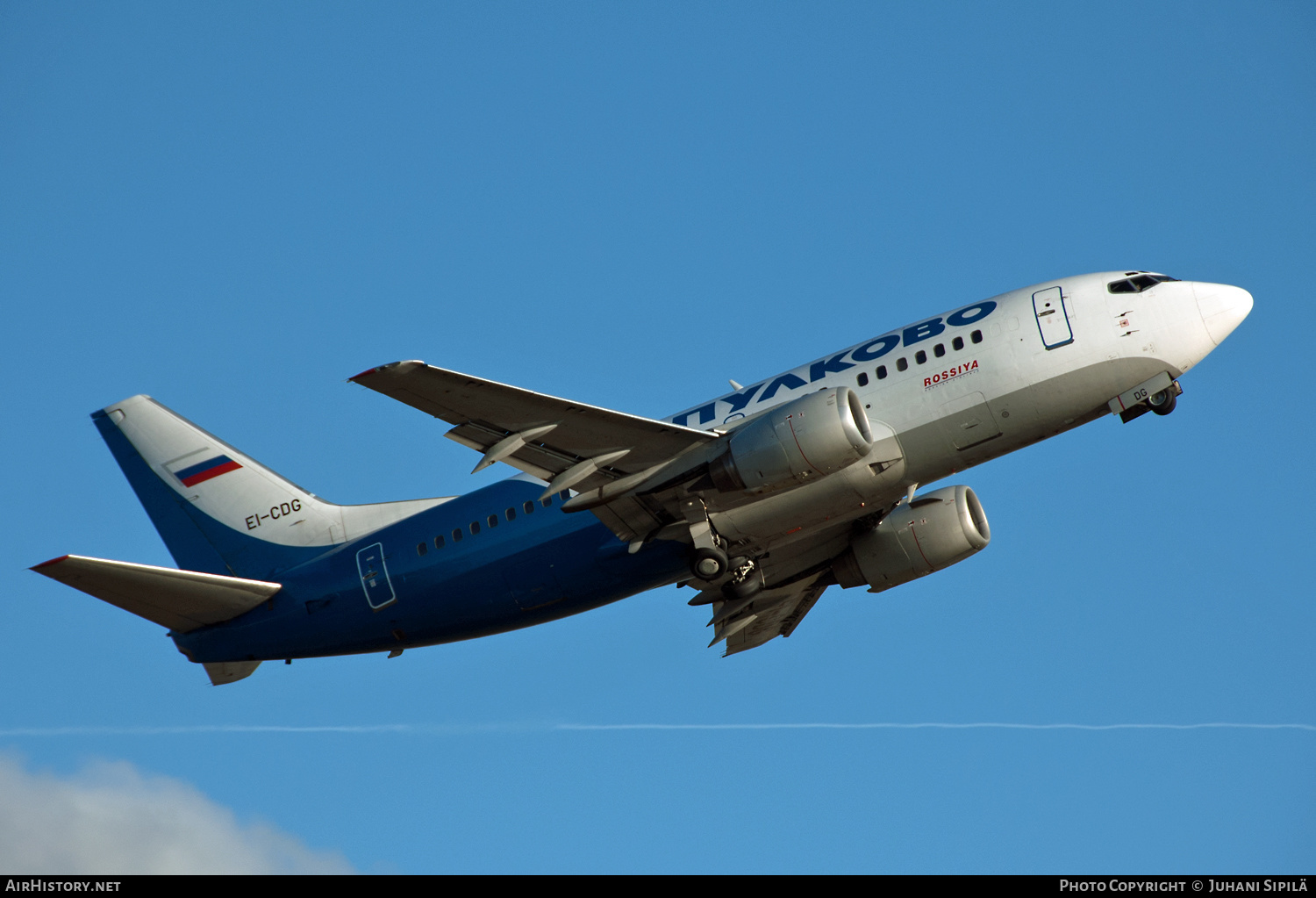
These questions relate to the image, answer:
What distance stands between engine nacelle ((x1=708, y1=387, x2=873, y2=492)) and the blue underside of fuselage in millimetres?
3864

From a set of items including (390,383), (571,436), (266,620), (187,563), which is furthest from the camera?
(187,563)

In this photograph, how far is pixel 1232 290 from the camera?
1202 inches

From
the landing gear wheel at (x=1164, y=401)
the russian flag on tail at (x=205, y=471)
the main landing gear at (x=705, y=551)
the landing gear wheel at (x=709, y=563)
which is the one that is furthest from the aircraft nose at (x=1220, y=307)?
the russian flag on tail at (x=205, y=471)

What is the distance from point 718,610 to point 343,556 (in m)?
10.7

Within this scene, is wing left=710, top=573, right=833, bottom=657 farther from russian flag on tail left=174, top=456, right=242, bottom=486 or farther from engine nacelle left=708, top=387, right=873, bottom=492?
russian flag on tail left=174, top=456, right=242, bottom=486

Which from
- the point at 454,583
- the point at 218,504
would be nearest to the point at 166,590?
the point at 218,504

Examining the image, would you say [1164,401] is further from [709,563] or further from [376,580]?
[376,580]

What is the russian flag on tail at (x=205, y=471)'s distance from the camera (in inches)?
1524

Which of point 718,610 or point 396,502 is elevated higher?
point 396,502

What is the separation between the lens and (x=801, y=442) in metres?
28.2

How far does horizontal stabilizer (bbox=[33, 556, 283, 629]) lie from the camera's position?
101 feet

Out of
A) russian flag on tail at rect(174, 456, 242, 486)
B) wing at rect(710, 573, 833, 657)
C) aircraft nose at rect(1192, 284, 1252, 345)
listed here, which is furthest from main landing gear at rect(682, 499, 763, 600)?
russian flag on tail at rect(174, 456, 242, 486)

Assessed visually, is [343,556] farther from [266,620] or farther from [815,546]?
[815,546]
